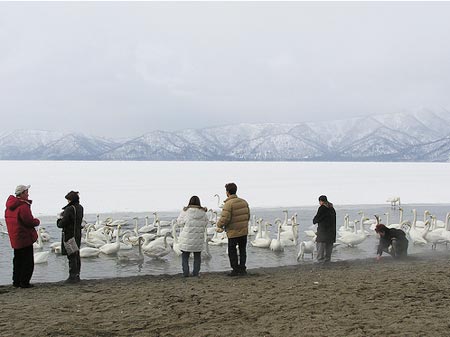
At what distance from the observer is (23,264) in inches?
358

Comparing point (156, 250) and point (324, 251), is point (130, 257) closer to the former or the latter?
point (156, 250)

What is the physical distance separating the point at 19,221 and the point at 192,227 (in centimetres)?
304

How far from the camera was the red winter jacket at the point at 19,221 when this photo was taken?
8.68 m

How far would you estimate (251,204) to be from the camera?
29.0 metres

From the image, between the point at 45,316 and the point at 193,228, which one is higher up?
the point at 193,228

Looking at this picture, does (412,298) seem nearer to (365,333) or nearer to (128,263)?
(365,333)

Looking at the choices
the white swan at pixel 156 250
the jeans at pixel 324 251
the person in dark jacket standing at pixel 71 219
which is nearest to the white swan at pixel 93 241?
the white swan at pixel 156 250

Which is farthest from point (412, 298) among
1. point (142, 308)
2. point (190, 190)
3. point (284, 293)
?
point (190, 190)

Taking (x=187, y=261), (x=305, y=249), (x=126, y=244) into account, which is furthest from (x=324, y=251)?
(x=126, y=244)

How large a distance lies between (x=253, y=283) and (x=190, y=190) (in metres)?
27.4

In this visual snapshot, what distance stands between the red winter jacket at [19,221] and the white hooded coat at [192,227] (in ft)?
8.64

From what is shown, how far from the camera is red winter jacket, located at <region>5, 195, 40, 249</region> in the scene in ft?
28.5

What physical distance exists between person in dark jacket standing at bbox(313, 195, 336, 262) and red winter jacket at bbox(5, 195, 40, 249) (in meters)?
5.71

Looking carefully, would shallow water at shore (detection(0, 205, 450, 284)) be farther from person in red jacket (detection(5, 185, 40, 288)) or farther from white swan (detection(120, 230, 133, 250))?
person in red jacket (detection(5, 185, 40, 288))
